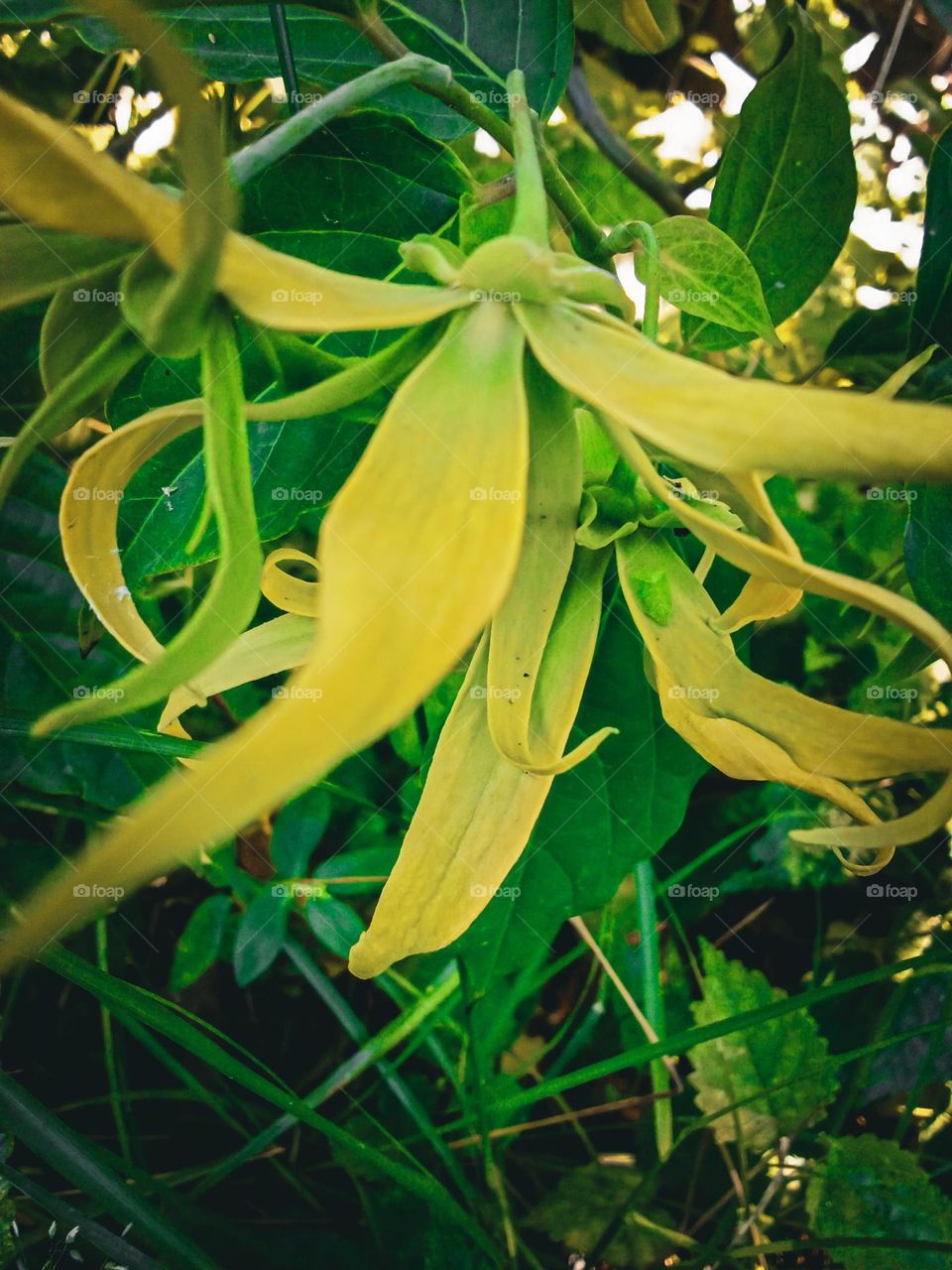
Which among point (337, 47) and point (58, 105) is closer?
point (337, 47)

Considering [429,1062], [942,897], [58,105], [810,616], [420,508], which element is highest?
[58,105]

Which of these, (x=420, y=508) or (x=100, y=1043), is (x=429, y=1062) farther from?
(x=420, y=508)

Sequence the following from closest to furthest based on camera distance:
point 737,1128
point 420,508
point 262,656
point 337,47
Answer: point 420,508 → point 262,656 → point 337,47 → point 737,1128

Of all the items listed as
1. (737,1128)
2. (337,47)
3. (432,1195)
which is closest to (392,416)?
(337,47)

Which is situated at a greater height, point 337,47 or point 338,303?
point 337,47

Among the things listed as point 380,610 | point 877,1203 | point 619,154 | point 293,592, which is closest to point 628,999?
point 877,1203

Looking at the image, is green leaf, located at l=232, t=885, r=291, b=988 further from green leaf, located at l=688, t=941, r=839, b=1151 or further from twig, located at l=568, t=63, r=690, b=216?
twig, located at l=568, t=63, r=690, b=216
